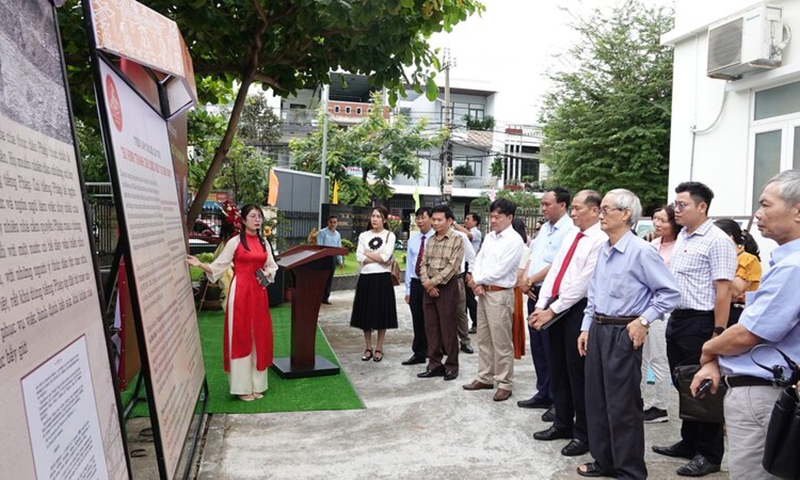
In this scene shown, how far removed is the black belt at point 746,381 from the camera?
90.0 inches

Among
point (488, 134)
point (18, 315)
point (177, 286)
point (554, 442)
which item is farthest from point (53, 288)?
point (488, 134)

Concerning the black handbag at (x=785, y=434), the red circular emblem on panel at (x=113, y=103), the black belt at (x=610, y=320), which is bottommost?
the black handbag at (x=785, y=434)

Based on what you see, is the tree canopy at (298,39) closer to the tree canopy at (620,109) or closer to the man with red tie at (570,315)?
the man with red tie at (570,315)

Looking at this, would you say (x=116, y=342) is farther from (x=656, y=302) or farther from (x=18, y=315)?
(x=656, y=302)

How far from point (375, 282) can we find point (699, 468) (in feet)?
11.8

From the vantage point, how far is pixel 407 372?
5.96 m

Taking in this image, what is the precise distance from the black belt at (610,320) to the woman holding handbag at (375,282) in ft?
10.2

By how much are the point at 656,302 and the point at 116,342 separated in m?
3.55

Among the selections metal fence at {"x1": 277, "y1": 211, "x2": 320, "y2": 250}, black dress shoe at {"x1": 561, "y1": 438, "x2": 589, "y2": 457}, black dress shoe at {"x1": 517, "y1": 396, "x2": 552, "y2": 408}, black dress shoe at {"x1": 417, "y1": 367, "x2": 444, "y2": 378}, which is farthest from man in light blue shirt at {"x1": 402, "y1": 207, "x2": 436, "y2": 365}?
metal fence at {"x1": 277, "y1": 211, "x2": 320, "y2": 250}

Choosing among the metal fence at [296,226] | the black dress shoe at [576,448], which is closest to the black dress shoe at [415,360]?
the black dress shoe at [576,448]

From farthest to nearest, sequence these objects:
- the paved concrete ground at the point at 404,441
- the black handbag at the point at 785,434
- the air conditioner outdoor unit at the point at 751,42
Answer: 1. the air conditioner outdoor unit at the point at 751,42
2. the paved concrete ground at the point at 404,441
3. the black handbag at the point at 785,434

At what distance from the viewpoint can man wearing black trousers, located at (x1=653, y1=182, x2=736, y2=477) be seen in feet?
11.8

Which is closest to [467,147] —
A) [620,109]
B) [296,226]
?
[620,109]

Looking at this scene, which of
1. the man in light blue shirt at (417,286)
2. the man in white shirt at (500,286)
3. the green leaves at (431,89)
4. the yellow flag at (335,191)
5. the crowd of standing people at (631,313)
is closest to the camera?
the crowd of standing people at (631,313)
